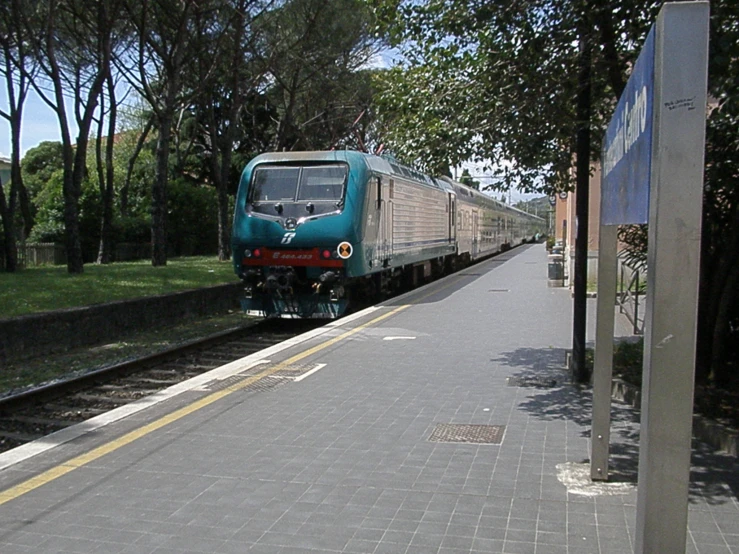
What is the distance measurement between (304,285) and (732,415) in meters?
8.84

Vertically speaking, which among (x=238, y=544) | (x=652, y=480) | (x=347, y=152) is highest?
(x=347, y=152)

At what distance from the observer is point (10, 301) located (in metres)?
13.7

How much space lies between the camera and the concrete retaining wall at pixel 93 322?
11.8 m

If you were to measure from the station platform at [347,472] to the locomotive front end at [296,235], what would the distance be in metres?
4.91

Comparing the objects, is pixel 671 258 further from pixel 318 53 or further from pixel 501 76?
pixel 318 53

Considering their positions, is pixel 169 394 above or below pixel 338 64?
below

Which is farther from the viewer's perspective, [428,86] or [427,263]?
[427,263]

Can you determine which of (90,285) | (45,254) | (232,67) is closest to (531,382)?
(90,285)

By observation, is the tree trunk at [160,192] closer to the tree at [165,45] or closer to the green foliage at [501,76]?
the tree at [165,45]

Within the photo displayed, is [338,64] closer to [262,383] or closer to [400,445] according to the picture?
[262,383]

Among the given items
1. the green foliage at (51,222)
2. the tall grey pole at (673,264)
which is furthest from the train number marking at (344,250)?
the green foliage at (51,222)

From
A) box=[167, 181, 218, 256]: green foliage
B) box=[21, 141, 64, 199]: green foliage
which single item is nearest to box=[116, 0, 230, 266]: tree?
box=[167, 181, 218, 256]: green foliage

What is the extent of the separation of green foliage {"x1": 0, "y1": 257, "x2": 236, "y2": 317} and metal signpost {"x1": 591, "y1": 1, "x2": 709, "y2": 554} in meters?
11.5

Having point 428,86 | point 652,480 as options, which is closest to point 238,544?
point 652,480
